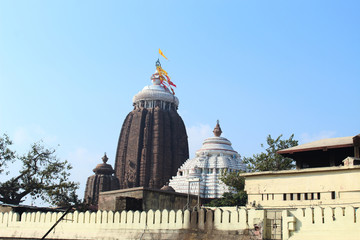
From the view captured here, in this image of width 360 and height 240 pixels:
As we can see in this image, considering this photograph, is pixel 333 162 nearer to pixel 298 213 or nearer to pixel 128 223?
pixel 298 213

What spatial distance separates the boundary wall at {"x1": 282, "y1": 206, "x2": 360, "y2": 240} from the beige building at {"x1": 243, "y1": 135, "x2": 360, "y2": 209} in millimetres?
2964

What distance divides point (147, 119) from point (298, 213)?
231ft

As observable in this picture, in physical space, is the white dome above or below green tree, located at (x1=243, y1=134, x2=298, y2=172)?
above

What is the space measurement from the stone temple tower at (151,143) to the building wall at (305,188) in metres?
61.5

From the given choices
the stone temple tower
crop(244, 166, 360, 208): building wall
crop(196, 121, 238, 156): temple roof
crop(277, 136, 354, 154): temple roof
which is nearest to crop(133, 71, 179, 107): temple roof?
the stone temple tower

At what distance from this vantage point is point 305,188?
1938 cm

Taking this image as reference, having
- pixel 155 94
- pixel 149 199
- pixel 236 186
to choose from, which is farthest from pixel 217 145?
pixel 149 199

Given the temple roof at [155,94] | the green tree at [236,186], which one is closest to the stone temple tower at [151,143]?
the temple roof at [155,94]

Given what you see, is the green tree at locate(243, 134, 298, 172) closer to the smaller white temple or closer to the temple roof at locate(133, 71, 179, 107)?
the smaller white temple

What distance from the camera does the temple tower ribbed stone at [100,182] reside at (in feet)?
258

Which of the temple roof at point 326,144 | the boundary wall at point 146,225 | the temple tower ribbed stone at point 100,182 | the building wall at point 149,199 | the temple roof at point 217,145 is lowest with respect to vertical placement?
the boundary wall at point 146,225

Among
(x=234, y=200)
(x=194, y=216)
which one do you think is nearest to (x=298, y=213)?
(x=194, y=216)

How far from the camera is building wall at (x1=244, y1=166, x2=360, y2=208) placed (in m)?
18.4

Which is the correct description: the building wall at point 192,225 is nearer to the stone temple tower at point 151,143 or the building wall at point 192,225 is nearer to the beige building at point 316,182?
the beige building at point 316,182
